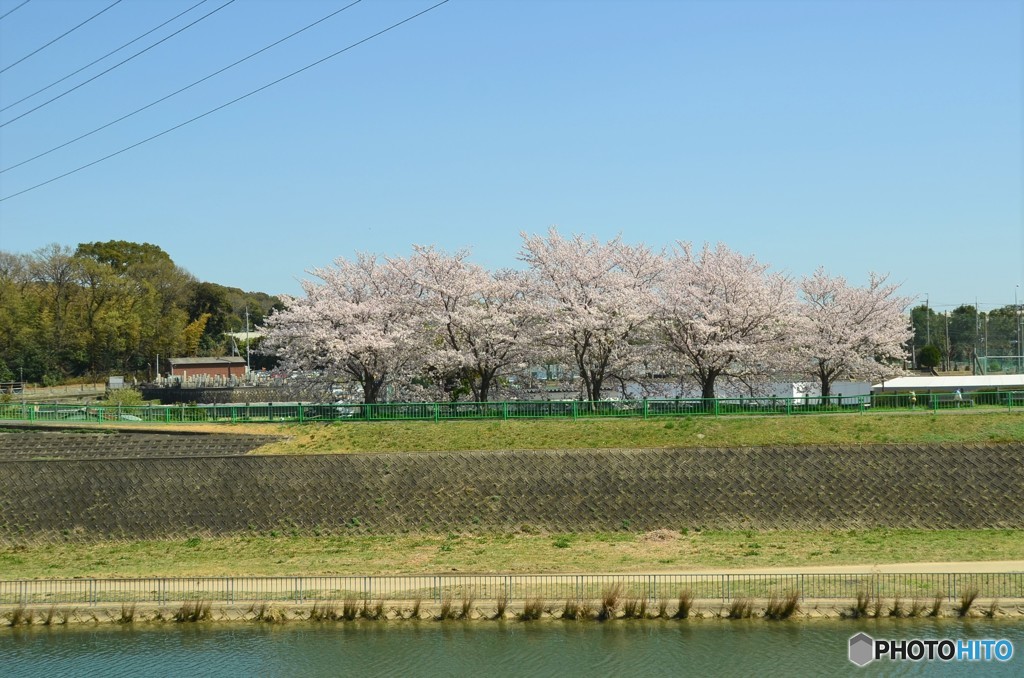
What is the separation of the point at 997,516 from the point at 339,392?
35329 mm

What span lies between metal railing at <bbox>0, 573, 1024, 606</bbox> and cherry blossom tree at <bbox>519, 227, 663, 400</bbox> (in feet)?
73.4

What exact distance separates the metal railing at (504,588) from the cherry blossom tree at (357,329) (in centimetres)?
2276

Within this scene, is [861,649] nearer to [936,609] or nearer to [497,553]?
[936,609]

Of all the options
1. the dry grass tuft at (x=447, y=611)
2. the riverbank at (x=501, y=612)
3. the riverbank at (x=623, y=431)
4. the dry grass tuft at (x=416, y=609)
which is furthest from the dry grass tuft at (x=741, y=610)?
the riverbank at (x=623, y=431)

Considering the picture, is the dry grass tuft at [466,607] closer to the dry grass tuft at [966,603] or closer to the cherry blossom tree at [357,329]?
the dry grass tuft at [966,603]

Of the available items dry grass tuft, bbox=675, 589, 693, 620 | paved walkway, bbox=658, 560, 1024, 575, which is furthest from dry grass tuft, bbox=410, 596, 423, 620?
paved walkway, bbox=658, 560, 1024, 575

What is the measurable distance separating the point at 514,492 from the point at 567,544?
3439 mm

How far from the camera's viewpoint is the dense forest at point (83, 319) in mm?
93438

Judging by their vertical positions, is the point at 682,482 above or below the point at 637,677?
above

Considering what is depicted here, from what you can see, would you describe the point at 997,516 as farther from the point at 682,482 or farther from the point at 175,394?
the point at 175,394

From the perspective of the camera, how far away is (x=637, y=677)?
78.0 feet

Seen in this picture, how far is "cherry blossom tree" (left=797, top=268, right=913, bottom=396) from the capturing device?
57.4 m

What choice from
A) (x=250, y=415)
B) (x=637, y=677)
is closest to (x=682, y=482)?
(x=637, y=677)

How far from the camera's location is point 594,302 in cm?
5212
